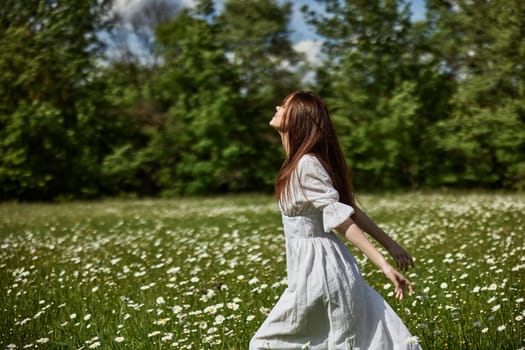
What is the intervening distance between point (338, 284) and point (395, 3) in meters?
27.3

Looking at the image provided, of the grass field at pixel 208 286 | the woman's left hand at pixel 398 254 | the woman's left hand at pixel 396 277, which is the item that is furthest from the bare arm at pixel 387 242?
the grass field at pixel 208 286

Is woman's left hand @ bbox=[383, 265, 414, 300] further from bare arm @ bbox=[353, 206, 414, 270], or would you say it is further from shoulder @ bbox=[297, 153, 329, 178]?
shoulder @ bbox=[297, 153, 329, 178]

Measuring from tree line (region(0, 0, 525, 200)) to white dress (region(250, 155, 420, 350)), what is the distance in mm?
22529

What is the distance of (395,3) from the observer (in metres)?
27.8

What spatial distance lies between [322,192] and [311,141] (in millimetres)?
263

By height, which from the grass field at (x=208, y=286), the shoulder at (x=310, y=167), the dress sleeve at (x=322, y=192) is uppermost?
the shoulder at (x=310, y=167)

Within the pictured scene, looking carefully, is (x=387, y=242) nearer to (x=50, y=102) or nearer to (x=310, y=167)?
(x=310, y=167)

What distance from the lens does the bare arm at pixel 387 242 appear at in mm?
2730

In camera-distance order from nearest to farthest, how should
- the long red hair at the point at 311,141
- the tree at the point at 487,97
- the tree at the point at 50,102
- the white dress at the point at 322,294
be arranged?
the white dress at the point at 322,294, the long red hair at the point at 311,141, the tree at the point at 487,97, the tree at the point at 50,102

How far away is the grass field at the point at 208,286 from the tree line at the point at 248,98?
1497 cm

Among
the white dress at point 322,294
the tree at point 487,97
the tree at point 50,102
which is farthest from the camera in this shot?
the tree at point 50,102

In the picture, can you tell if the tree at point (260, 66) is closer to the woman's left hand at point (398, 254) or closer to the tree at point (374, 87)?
the tree at point (374, 87)

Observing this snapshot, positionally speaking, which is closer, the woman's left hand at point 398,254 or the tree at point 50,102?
the woman's left hand at point 398,254

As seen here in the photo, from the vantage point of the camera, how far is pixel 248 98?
94.9 ft
